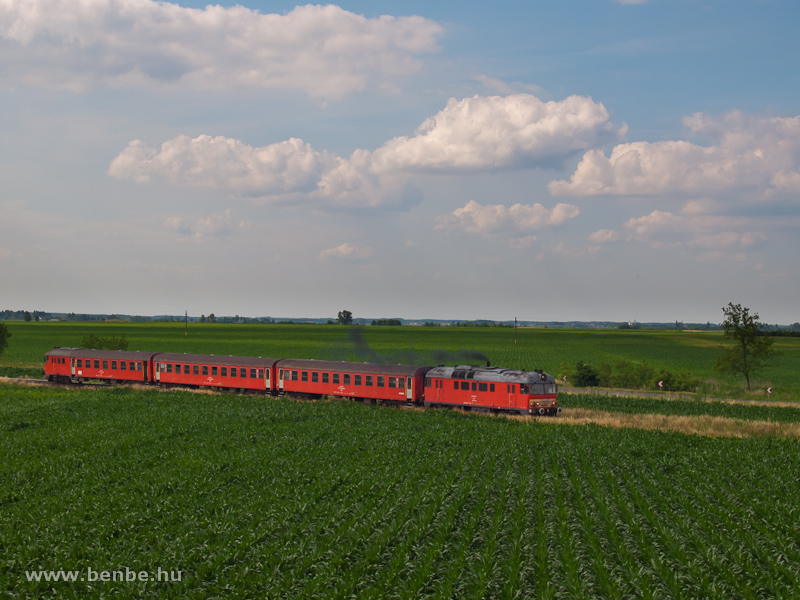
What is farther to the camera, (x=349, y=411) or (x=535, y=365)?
→ (x=535, y=365)

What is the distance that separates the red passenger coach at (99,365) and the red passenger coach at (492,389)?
84.3ft

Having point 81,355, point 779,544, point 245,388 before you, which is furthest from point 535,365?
point 779,544

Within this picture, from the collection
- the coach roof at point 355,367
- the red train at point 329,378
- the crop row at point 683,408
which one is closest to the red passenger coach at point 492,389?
the red train at point 329,378

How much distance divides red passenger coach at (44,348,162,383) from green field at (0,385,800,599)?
65.4 ft

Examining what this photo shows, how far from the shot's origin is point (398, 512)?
56.6ft

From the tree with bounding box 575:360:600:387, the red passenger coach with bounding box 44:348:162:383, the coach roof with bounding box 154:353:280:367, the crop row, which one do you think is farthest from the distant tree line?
the crop row

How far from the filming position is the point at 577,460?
80.6ft

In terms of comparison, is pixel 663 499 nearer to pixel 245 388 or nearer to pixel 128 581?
pixel 128 581

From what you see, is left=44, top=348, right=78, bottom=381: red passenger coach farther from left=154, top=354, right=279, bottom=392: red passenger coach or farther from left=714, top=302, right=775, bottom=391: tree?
left=714, top=302, right=775, bottom=391: tree

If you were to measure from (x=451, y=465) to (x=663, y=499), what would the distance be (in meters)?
7.66

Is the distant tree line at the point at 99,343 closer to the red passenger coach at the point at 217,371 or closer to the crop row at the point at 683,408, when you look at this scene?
the red passenger coach at the point at 217,371

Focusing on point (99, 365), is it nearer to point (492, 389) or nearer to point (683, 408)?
point (492, 389)

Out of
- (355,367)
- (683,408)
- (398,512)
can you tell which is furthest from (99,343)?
(398,512)

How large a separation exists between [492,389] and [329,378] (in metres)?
11.9
